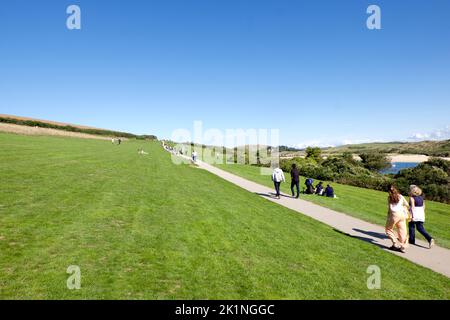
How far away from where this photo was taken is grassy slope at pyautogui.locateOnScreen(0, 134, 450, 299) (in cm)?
557

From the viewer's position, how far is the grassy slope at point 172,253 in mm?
5574

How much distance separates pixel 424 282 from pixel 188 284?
20.2 ft

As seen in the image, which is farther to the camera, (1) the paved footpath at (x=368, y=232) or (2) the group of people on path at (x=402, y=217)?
(2) the group of people on path at (x=402, y=217)

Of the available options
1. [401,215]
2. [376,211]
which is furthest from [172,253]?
[376,211]

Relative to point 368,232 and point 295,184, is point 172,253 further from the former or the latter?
point 295,184

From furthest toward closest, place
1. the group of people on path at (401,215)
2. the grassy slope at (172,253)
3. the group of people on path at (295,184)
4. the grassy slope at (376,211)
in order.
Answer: the group of people on path at (295,184) < the grassy slope at (376,211) < the group of people on path at (401,215) < the grassy slope at (172,253)

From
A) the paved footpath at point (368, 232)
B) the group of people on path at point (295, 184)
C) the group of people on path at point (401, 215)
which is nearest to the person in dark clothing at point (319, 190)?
the group of people on path at point (295, 184)

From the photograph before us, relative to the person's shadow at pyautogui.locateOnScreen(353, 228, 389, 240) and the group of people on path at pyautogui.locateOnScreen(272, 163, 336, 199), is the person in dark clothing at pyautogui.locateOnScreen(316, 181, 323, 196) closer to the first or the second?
the group of people on path at pyautogui.locateOnScreen(272, 163, 336, 199)

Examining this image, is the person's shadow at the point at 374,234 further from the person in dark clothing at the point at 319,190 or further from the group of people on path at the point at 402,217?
the person in dark clothing at the point at 319,190

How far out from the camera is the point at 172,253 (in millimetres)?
7168

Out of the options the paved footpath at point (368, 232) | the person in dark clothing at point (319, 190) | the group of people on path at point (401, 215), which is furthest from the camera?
the person in dark clothing at point (319, 190)
